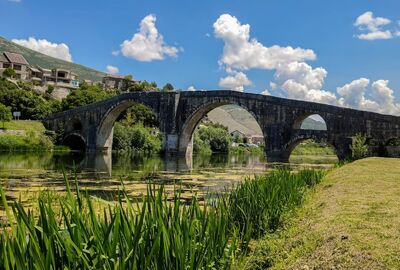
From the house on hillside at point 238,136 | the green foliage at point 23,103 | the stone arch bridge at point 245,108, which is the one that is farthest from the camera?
the house on hillside at point 238,136

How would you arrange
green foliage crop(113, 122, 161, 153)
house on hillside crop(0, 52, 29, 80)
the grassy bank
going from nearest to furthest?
the grassy bank < green foliage crop(113, 122, 161, 153) < house on hillside crop(0, 52, 29, 80)

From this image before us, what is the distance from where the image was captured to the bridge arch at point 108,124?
143 feet

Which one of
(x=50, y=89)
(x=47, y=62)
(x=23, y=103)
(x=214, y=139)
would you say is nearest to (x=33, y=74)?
(x=50, y=89)

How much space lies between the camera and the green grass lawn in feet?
136

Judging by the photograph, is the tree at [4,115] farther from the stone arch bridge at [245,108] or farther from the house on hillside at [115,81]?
the house on hillside at [115,81]

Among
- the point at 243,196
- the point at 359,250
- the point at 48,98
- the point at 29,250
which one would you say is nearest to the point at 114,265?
the point at 29,250

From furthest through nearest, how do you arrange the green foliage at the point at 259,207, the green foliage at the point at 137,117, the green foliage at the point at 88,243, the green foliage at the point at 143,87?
the green foliage at the point at 143,87, the green foliage at the point at 137,117, the green foliage at the point at 259,207, the green foliage at the point at 88,243

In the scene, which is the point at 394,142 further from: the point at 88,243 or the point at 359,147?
A: the point at 88,243

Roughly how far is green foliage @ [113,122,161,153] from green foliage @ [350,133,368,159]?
25581 millimetres

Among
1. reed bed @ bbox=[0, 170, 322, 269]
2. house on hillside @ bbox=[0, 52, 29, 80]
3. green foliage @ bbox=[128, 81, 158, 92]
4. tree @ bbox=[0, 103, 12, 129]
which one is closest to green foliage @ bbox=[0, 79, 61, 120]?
tree @ bbox=[0, 103, 12, 129]

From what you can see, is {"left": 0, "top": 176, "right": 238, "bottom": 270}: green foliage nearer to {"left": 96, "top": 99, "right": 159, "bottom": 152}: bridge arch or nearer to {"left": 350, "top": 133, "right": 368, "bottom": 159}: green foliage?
{"left": 350, "top": 133, "right": 368, "bottom": 159}: green foliage

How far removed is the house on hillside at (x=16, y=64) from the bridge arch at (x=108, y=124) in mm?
35855

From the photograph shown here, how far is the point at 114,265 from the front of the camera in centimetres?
261

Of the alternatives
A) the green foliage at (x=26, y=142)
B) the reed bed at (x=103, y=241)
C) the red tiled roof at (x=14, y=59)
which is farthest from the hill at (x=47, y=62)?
the reed bed at (x=103, y=241)
